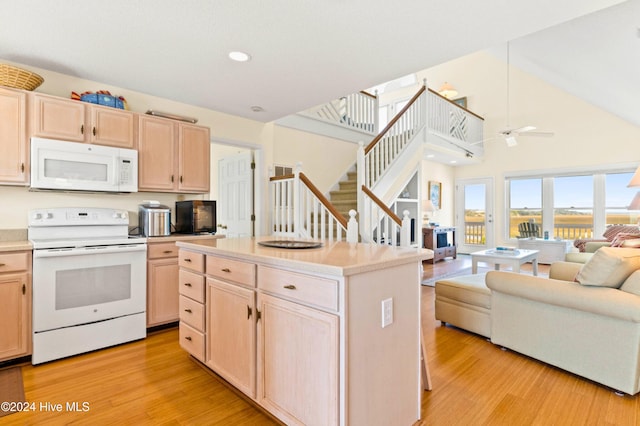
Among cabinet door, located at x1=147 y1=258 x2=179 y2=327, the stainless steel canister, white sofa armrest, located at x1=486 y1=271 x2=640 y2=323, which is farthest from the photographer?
the stainless steel canister

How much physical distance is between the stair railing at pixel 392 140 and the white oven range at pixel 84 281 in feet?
11.1

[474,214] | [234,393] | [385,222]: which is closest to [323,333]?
[234,393]

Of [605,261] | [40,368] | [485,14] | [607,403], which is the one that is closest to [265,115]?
[485,14]

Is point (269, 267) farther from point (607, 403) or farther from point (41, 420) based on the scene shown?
point (607, 403)

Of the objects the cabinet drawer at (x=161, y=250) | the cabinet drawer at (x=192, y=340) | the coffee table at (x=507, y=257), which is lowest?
the cabinet drawer at (x=192, y=340)

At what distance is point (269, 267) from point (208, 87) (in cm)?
255

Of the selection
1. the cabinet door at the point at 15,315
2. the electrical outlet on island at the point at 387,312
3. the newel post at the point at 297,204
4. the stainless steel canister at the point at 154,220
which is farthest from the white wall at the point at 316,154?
the electrical outlet on island at the point at 387,312

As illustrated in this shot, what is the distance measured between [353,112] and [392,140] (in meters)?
1.13

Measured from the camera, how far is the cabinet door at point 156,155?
341 cm

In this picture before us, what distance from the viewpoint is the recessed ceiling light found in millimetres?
2721

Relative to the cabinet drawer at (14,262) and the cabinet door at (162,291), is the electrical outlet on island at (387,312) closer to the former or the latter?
the cabinet door at (162,291)

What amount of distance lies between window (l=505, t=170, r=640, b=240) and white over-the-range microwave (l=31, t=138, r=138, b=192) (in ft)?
26.3

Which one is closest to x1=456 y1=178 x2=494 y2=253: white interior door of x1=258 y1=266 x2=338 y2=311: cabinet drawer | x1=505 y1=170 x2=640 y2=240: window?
x1=505 y1=170 x2=640 y2=240: window

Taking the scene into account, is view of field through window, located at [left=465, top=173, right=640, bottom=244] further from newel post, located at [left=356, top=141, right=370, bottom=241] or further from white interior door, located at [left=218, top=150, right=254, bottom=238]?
white interior door, located at [left=218, top=150, right=254, bottom=238]
